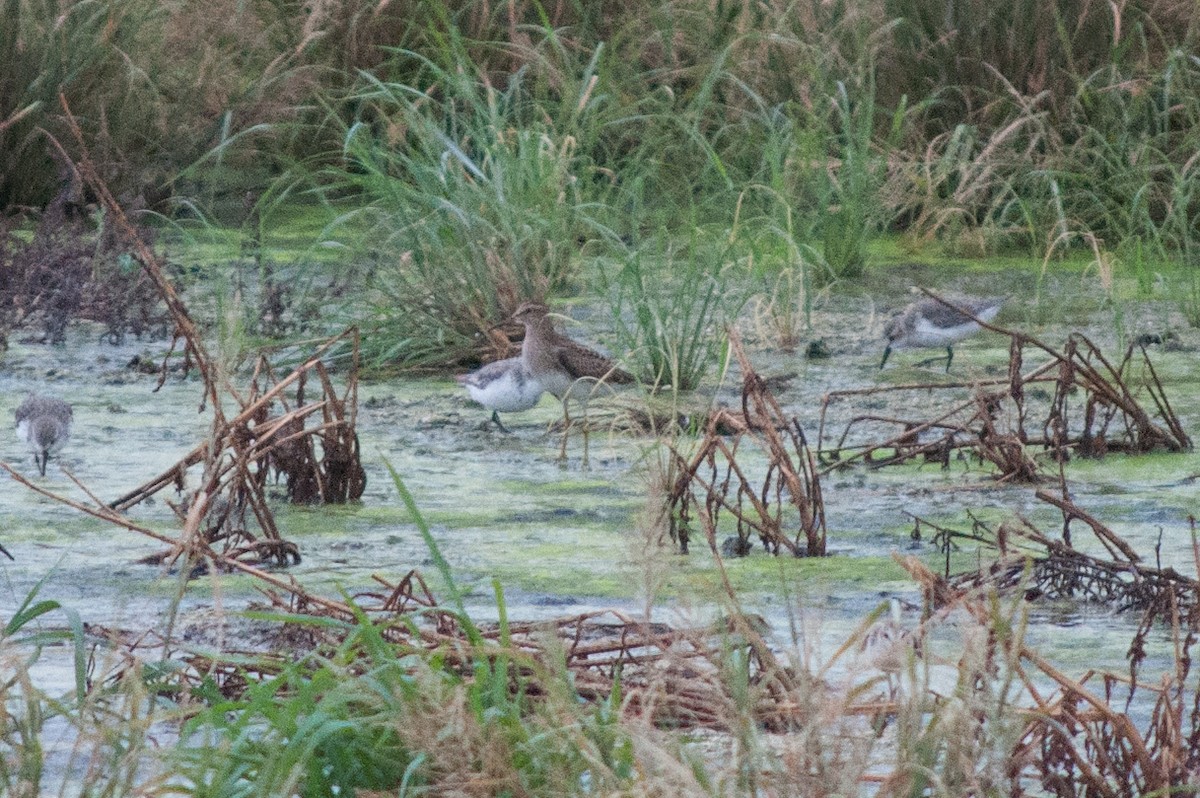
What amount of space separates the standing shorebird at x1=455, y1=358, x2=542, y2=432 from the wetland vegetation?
107 millimetres

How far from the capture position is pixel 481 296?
6988mm

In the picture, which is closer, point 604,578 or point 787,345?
point 604,578

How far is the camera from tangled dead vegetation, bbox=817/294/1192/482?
4.89 m

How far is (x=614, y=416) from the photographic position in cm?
592

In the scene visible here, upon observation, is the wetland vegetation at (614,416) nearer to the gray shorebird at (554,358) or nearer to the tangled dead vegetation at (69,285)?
the tangled dead vegetation at (69,285)

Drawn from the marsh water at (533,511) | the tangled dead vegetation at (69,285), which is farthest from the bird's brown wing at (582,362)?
the tangled dead vegetation at (69,285)

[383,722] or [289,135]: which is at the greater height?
[289,135]

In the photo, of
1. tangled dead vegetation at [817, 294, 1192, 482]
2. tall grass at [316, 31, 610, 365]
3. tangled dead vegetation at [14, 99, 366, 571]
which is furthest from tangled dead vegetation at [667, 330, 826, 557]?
tall grass at [316, 31, 610, 365]

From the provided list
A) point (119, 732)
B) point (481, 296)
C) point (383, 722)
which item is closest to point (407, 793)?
point (383, 722)

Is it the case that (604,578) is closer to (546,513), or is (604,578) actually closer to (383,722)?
(546,513)

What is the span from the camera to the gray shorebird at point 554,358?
19.5ft

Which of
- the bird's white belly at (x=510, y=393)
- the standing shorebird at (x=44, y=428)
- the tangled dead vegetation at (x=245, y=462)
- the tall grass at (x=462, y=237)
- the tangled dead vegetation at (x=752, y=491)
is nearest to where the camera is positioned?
the tangled dead vegetation at (x=245, y=462)

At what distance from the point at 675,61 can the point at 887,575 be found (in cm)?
596

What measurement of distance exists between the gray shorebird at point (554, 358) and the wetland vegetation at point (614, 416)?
0.44ft
